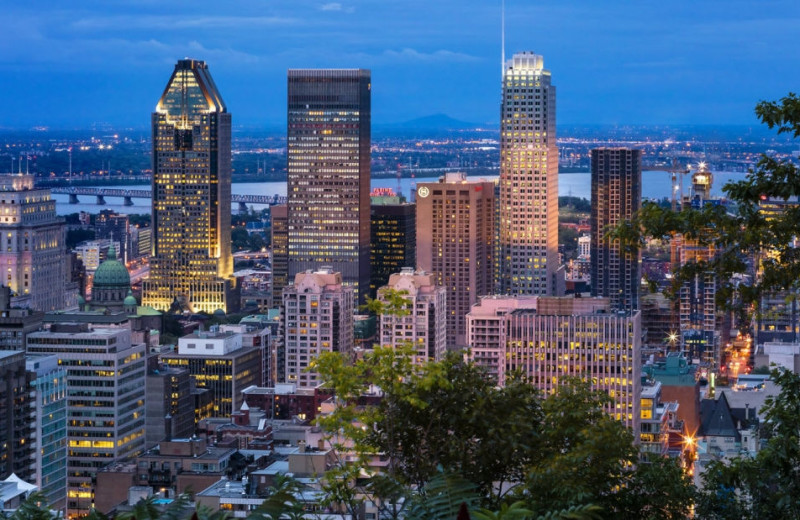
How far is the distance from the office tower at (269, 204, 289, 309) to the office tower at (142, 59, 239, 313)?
5.05 meters

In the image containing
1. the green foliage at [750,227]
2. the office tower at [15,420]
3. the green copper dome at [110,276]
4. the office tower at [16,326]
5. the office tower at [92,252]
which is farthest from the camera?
the office tower at [92,252]

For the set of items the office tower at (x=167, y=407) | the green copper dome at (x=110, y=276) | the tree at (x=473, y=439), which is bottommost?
the office tower at (x=167, y=407)

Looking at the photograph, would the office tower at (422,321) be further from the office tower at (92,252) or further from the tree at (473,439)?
the office tower at (92,252)

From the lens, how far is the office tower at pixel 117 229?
549ft

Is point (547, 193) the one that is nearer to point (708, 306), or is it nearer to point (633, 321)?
point (708, 306)

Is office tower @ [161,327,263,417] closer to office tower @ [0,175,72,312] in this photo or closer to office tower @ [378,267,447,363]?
office tower @ [378,267,447,363]

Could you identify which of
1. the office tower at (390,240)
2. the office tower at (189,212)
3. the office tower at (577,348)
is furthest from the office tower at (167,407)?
the office tower at (189,212)

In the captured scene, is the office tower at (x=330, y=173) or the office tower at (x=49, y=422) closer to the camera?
the office tower at (x=49, y=422)

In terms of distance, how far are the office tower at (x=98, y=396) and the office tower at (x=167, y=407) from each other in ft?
6.31

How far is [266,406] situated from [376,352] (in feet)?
204

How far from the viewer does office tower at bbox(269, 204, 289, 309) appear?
12975cm

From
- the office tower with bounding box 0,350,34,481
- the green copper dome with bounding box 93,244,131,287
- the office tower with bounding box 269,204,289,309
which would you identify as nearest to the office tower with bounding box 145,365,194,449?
the office tower with bounding box 0,350,34,481

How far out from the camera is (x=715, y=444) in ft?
196

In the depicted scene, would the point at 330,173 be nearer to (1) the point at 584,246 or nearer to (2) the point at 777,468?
(1) the point at 584,246
